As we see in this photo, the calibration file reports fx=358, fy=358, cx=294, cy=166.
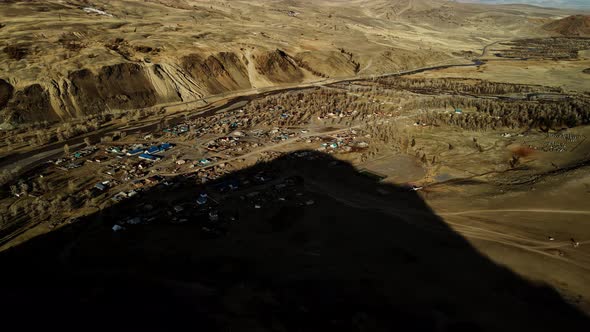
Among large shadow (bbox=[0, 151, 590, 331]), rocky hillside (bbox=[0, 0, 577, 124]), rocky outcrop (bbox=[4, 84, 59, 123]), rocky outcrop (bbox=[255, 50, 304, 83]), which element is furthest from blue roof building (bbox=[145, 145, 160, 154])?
rocky outcrop (bbox=[255, 50, 304, 83])

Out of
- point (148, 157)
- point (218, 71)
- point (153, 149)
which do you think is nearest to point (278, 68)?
point (218, 71)

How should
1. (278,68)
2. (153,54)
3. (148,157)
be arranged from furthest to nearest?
1. (278,68)
2. (153,54)
3. (148,157)

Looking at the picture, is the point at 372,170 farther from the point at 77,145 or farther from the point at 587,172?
the point at 77,145

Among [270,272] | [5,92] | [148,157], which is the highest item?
[5,92]

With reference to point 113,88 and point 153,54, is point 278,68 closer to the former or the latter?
point 153,54

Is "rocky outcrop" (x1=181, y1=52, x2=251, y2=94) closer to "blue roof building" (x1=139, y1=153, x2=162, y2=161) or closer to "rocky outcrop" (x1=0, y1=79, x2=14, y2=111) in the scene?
"rocky outcrop" (x1=0, y1=79, x2=14, y2=111)

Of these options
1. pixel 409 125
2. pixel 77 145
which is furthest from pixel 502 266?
pixel 77 145

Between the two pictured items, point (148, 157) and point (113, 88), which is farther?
point (113, 88)
